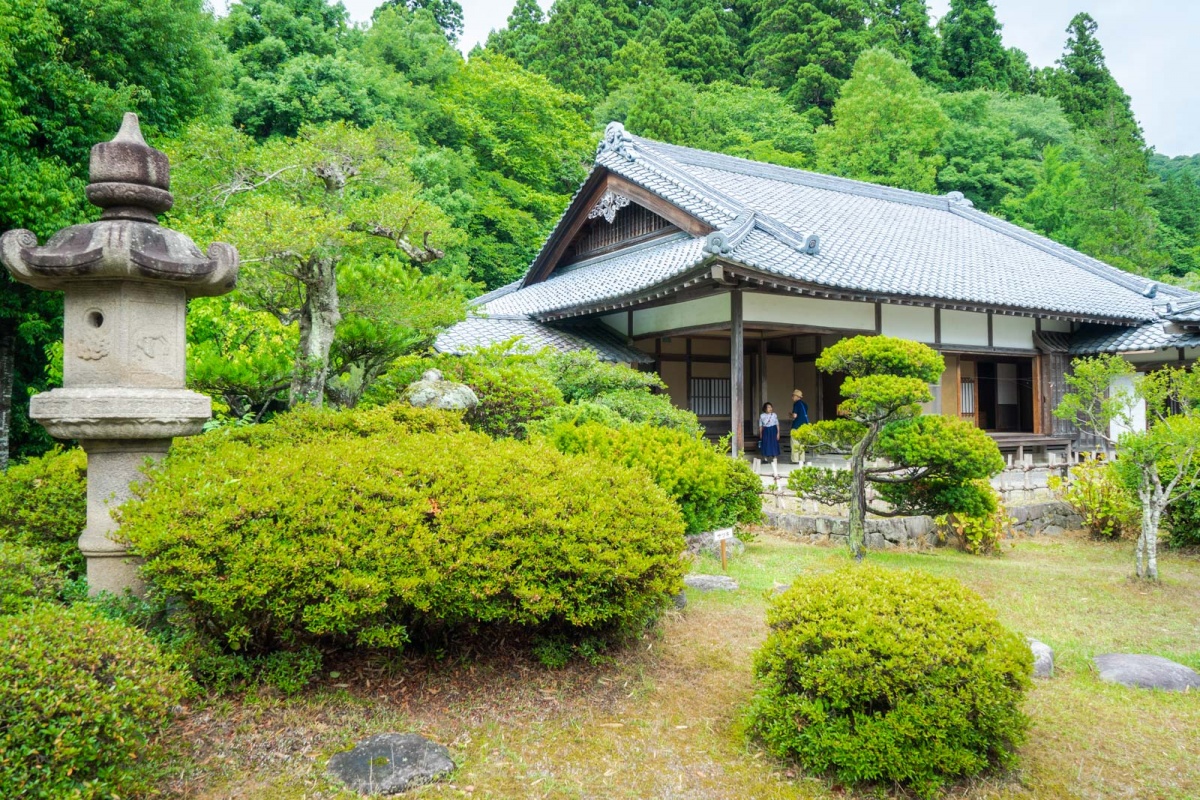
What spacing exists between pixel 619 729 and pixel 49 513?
4.01 m

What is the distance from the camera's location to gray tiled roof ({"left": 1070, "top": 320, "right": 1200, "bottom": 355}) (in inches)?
614

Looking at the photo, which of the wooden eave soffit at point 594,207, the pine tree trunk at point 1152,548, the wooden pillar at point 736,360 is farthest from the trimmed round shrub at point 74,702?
the wooden eave soffit at point 594,207

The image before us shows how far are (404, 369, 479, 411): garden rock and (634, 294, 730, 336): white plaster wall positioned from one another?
573 cm

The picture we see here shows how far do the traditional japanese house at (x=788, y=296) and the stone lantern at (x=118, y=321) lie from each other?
669 centimetres

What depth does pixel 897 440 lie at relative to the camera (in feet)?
26.3

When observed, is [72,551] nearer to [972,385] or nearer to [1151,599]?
[1151,599]

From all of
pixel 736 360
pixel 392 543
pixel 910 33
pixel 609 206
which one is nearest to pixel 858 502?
pixel 736 360

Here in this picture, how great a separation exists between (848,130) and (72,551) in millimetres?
31647

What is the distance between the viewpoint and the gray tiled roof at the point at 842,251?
12.7 metres

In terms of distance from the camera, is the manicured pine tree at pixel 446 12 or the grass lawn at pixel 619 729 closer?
the grass lawn at pixel 619 729

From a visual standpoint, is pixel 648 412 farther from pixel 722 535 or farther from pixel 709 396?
pixel 709 396

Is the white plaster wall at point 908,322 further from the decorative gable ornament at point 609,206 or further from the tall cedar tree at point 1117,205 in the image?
the tall cedar tree at point 1117,205

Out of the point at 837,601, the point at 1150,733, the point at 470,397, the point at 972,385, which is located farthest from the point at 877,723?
the point at 972,385

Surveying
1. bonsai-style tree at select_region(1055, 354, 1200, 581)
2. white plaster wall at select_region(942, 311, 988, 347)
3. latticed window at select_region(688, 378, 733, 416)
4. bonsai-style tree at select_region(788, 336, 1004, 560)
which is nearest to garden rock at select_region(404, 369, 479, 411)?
bonsai-style tree at select_region(788, 336, 1004, 560)
